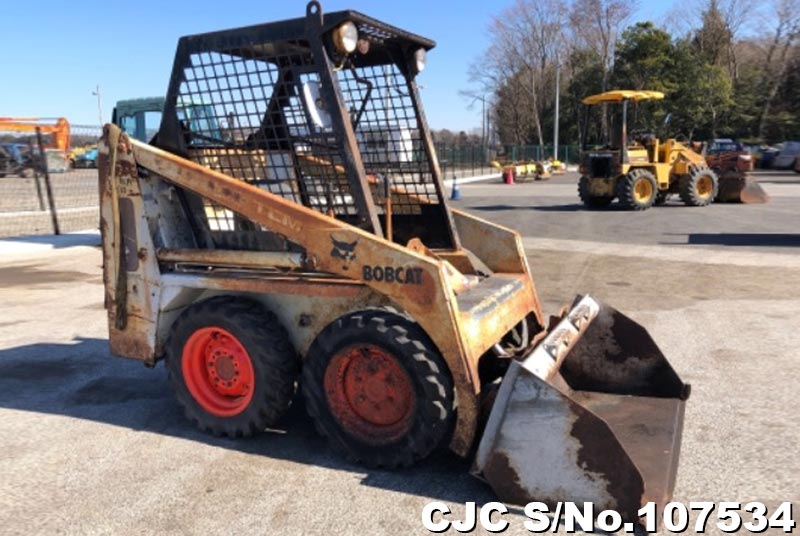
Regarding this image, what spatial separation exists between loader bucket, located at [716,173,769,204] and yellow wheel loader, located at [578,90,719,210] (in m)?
0.54

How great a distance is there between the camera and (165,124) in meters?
4.10

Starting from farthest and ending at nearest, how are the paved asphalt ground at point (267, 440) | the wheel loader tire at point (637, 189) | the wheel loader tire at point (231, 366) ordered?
the wheel loader tire at point (637, 189)
the wheel loader tire at point (231, 366)
the paved asphalt ground at point (267, 440)

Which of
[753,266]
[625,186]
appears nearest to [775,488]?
[753,266]

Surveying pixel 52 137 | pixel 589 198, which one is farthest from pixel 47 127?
pixel 589 198

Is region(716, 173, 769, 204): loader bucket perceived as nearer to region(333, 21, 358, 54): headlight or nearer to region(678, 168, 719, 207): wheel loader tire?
region(678, 168, 719, 207): wheel loader tire

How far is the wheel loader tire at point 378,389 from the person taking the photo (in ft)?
10.6

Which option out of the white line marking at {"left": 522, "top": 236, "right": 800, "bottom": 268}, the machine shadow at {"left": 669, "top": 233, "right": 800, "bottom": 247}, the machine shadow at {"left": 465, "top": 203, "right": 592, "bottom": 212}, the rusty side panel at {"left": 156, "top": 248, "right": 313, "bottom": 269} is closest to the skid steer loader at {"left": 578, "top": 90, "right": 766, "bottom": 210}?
the machine shadow at {"left": 465, "top": 203, "right": 592, "bottom": 212}

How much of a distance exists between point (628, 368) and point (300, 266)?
2.10 meters

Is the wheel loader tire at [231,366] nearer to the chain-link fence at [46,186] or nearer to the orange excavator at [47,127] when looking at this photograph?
the chain-link fence at [46,186]

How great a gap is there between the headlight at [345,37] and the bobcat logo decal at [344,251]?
1001 millimetres

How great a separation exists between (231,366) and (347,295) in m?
0.89

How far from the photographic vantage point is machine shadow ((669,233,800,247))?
37.9 feet

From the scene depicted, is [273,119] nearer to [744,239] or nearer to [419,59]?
[419,59]

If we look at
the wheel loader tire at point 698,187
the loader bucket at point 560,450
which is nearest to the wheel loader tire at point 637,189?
the wheel loader tire at point 698,187
